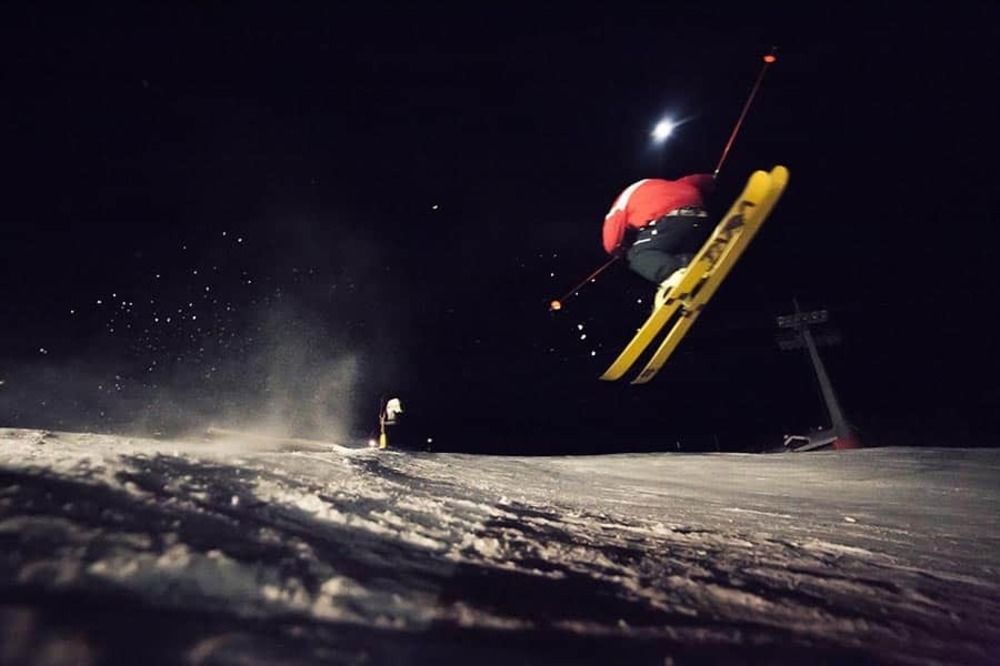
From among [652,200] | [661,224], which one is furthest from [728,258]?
[652,200]

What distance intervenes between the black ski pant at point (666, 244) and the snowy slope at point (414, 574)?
3397 millimetres

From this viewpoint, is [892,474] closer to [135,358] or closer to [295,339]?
[135,358]

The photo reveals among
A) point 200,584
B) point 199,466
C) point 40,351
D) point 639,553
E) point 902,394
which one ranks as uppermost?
point 40,351

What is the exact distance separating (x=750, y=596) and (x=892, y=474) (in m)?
4.40

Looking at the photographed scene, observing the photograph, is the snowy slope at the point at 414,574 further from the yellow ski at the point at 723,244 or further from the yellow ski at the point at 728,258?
the yellow ski at the point at 728,258

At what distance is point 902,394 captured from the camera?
60.2 feet

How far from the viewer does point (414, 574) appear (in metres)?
1.05

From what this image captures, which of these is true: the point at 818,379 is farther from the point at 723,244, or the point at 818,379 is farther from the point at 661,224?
the point at 661,224

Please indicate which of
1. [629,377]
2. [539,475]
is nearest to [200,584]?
[539,475]

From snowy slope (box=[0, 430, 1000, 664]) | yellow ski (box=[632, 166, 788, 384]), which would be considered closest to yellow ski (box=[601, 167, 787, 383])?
yellow ski (box=[632, 166, 788, 384])

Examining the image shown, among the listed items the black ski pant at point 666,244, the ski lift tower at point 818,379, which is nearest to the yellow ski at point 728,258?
the black ski pant at point 666,244

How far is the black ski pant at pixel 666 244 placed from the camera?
5.11 meters

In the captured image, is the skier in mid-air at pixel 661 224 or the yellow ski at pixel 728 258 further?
the yellow ski at pixel 728 258

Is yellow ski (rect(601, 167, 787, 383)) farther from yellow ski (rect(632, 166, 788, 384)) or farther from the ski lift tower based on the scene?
the ski lift tower
